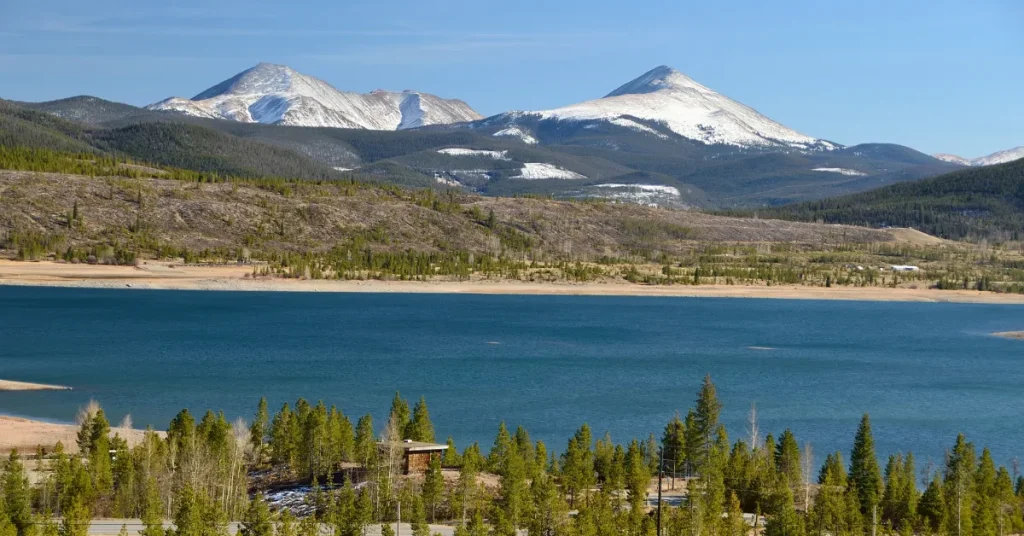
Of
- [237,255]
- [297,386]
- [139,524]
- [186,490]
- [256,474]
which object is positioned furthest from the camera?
[237,255]

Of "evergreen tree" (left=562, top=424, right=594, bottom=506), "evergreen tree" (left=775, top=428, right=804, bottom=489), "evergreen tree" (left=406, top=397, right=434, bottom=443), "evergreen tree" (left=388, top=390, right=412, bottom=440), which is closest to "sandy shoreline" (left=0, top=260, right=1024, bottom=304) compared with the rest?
"evergreen tree" (left=388, top=390, right=412, bottom=440)

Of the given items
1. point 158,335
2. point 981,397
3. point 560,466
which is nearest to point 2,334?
point 158,335

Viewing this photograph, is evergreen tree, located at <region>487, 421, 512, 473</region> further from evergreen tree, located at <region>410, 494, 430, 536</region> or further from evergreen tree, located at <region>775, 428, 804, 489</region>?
evergreen tree, located at <region>775, 428, 804, 489</region>

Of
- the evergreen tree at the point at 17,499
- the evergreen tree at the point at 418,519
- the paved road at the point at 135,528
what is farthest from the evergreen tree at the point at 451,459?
the evergreen tree at the point at 17,499

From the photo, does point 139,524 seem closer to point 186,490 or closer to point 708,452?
point 186,490

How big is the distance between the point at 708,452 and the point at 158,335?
75380mm

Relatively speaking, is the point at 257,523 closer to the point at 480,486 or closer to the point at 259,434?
the point at 480,486

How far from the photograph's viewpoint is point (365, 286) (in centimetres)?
17262

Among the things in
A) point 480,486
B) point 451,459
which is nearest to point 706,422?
point 451,459

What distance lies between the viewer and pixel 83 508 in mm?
45625

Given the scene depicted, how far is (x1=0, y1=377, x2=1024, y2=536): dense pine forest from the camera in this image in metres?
45.5

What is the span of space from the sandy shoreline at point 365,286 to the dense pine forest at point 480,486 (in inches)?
4343

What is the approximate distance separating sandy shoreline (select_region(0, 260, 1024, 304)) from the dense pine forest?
362 feet

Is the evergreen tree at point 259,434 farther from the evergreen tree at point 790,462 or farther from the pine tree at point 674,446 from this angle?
the evergreen tree at point 790,462
